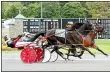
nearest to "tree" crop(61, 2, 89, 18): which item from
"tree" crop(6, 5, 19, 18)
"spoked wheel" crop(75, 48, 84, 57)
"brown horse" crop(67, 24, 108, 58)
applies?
"tree" crop(6, 5, 19, 18)

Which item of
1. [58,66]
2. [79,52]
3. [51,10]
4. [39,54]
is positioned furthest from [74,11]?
[58,66]

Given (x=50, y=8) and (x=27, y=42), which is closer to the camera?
(x=27, y=42)

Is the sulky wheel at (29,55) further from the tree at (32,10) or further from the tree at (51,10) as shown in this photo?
the tree at (51,10)

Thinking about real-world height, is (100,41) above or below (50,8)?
below

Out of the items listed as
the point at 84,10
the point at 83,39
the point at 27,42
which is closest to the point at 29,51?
the point at 27,42

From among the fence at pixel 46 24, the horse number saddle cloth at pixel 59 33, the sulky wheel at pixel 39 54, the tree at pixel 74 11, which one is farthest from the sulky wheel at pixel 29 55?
the tree at pixel 74 11

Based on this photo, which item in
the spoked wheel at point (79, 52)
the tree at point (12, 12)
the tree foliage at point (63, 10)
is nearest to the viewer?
the spoked wheel at point (79, 52)

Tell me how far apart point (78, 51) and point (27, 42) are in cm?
197

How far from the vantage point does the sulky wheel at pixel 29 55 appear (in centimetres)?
1452

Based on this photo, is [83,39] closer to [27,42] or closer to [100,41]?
[27,42]

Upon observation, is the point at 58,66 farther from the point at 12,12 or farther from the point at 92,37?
the point at 12,12

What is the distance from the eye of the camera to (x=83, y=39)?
50.7ft

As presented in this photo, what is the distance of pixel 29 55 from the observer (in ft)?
47.8

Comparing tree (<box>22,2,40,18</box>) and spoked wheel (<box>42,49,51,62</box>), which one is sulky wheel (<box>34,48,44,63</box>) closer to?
spoked wheel (<box>42,49,51,62</box>)
